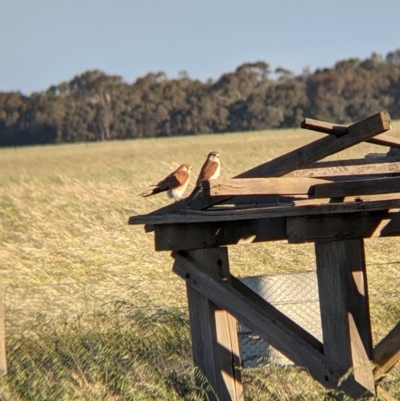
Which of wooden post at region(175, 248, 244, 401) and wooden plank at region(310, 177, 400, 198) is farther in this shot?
wooden post at region(175, 248, 244, 401)

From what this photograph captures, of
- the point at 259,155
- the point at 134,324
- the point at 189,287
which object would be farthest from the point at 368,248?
the point at 259,155

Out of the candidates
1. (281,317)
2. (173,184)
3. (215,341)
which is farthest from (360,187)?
(173,184)

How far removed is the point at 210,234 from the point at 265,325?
0.71m

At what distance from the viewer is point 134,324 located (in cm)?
825

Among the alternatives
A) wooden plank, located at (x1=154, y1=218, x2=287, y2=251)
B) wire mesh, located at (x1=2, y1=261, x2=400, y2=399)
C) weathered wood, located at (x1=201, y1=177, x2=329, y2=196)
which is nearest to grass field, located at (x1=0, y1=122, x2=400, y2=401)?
wire mesh, located at (x1=2, y1=261, x2=400, y2=399)

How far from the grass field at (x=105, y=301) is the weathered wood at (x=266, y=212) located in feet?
3.65

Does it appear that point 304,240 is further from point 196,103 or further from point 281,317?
point 196,103

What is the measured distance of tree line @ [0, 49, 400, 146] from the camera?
70.7 m

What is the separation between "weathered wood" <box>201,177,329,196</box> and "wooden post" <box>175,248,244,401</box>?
91 cm

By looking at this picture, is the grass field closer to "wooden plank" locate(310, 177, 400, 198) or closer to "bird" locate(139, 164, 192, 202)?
"bird" locate(139, 164, 192, 202)

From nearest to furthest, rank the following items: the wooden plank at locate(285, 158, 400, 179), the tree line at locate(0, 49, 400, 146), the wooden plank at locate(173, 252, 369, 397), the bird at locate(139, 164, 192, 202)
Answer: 1. the wooden plank at locate(173, 252, 369, 397)
2. the wooden plank at locate(285, 158, 400, 179)
3. the bird at locate(139, 164, 192, 202)
4. the tree line at locate(0, 49, 400, 146)

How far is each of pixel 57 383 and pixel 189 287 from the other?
1.13m

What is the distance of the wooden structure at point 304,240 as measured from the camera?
5.49 meters

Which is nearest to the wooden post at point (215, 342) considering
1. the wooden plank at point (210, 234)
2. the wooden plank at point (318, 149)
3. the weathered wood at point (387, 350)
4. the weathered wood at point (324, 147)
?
the wooden plank at point (210, 234)
